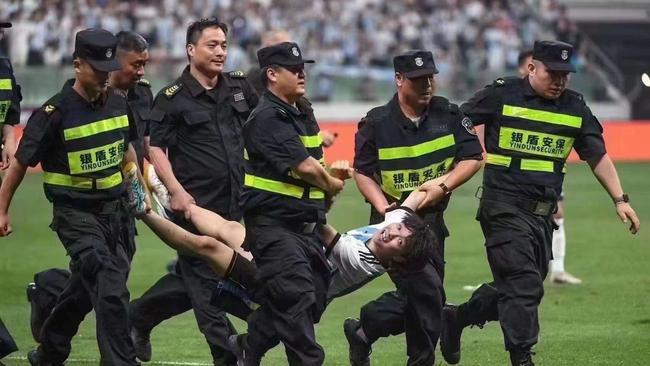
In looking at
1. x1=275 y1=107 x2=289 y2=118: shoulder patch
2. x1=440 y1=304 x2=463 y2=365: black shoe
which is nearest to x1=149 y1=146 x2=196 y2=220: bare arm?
x1=275 y1=107 x2=289 y2=118: shoulder patch

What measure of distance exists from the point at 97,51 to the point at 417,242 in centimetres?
248

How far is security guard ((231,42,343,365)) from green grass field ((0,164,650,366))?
186 cm

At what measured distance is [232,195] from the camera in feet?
33.7

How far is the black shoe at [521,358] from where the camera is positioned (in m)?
9.66

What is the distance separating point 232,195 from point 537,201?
Result: 2.23 m

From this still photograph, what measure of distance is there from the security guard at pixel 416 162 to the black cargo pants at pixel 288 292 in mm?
703

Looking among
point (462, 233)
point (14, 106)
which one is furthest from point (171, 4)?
point (14, 106)

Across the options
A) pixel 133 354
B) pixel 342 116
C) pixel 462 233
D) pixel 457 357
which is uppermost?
pixel 133 354

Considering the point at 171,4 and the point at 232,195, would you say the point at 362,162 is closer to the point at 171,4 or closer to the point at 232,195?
the point at 232,195

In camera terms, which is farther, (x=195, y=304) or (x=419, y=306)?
(x=195, y=304)

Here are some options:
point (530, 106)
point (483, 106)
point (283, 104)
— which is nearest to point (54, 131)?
point (283, 104)

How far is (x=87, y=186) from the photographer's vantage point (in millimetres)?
9445

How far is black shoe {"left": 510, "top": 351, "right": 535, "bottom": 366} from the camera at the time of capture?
9656 mm

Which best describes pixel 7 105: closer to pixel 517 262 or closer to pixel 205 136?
pixel 205 136
